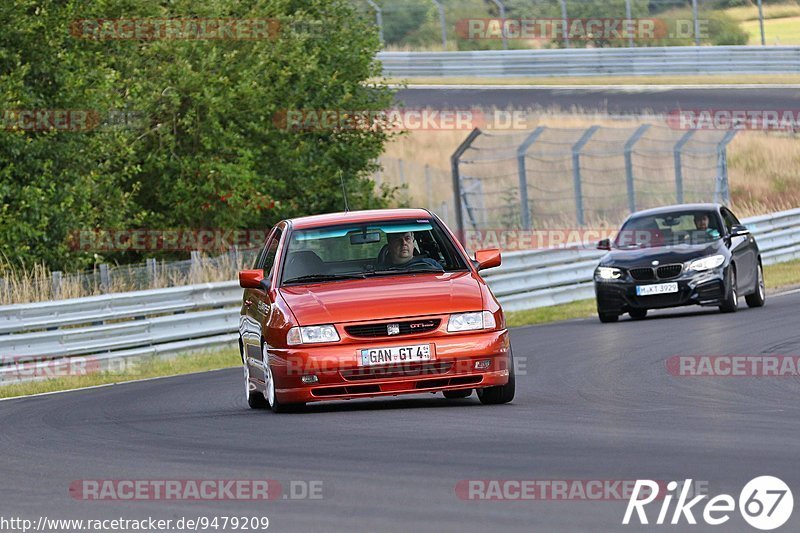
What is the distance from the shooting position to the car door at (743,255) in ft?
67.5

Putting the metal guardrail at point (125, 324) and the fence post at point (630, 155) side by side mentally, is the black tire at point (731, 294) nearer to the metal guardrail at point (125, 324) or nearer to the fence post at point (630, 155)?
the metal guardrail at point (125, 324)

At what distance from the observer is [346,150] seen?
109 feet

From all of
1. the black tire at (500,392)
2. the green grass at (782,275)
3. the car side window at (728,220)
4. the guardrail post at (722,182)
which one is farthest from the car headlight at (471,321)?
the guardrail post at (722,182)

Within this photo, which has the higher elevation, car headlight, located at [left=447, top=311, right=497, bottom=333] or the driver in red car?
the driver in red car

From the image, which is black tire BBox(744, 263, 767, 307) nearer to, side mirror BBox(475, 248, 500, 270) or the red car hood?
side mirror BBox(475, 248, 500, 270)

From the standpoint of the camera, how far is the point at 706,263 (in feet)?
65.9

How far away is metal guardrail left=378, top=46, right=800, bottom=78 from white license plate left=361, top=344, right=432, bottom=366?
39658mm

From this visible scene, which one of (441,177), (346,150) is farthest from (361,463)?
(441,177)

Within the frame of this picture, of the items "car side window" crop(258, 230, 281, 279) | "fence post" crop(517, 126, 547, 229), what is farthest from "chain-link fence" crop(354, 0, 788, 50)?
"car side window" crop(258, 230, 281, 279)

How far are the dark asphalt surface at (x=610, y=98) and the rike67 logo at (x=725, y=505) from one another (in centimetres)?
3740

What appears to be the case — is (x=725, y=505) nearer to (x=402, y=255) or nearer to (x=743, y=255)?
(x=402, y=255)

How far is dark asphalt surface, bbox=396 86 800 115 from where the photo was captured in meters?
44.9

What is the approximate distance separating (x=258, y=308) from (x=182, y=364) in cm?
757

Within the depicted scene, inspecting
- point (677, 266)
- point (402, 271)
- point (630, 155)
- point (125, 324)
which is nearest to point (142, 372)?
point (125, 324)
